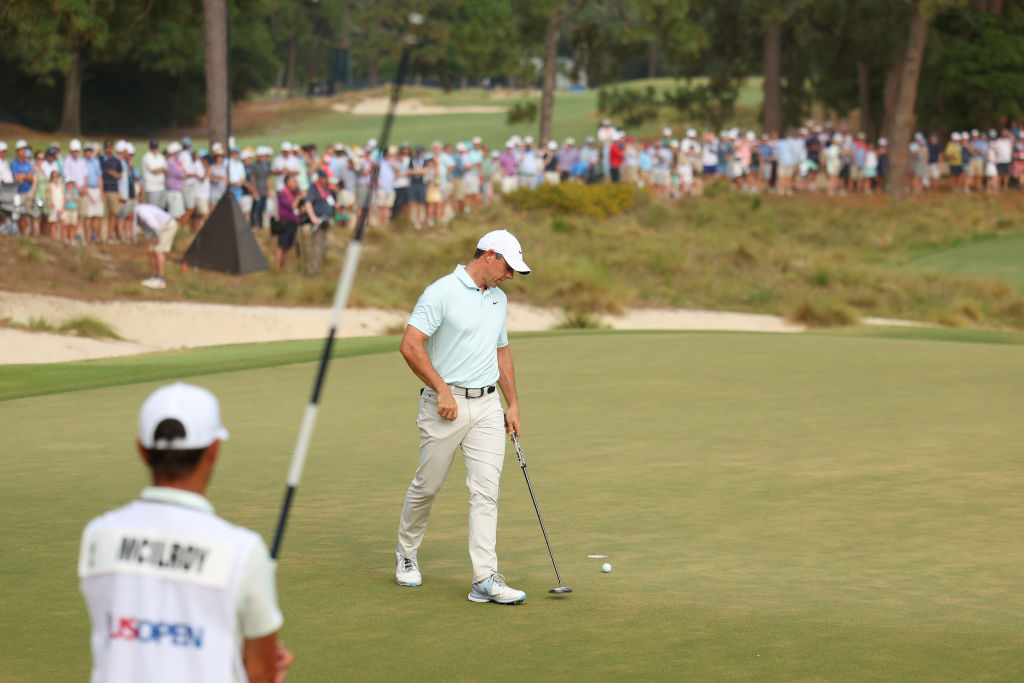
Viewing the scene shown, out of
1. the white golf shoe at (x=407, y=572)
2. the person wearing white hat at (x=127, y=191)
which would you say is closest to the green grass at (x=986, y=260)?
the person wearing white hat at (x=127, y=191)

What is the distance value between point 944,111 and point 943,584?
141ft

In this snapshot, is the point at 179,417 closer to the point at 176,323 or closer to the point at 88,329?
the point at 88,329

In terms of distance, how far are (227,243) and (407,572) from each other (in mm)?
19038

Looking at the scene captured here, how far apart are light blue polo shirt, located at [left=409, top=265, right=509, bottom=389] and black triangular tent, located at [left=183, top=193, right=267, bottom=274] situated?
18.7 m

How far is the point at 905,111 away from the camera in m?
41.8

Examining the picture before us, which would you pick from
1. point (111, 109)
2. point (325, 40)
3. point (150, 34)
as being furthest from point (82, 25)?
point (325, 40)

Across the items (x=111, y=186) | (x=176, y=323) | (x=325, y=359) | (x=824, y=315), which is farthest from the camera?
(x=111, y=186)

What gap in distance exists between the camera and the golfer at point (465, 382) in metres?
7.18

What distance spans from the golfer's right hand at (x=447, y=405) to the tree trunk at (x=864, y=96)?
46.7 meters

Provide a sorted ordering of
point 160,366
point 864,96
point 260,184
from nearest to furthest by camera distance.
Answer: point 160,366, point 260,184, point 864,96

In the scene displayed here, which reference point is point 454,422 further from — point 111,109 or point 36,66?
point 111,109

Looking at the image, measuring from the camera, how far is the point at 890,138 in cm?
4275

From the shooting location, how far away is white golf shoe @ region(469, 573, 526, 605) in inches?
276

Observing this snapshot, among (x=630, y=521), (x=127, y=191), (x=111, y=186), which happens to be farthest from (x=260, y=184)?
(x=630, y=521)
